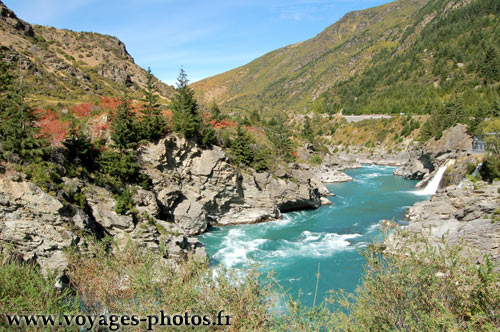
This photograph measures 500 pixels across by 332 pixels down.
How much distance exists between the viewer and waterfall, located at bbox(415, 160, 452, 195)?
40.2m

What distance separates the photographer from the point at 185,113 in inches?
1133

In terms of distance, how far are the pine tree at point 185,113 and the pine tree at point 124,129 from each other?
13.9 ft

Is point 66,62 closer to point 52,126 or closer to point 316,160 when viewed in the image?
point 52,126

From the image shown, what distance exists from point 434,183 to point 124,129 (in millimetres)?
39920

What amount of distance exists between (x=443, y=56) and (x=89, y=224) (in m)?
106

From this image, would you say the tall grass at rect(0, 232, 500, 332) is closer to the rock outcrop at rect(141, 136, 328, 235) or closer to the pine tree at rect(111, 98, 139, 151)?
the pine tree at rect(111, 98, 139, 151)

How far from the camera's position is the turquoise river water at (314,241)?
64.5ft

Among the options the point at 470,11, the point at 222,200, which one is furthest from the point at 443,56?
the point at 222,200

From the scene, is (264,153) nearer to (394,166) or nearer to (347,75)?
(394,166)

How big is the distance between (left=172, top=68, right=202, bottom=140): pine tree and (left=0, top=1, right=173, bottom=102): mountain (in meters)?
9.44

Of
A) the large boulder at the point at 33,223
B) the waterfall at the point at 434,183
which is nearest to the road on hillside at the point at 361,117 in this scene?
the waterfall at the point at 434,183

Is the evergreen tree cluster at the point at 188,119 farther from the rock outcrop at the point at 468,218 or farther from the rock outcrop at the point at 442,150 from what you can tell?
the rock outcrop at the point at 442,150

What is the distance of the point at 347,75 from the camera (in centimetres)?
13788

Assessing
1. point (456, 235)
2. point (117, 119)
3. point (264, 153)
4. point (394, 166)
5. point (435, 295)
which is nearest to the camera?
point (435, 295)
